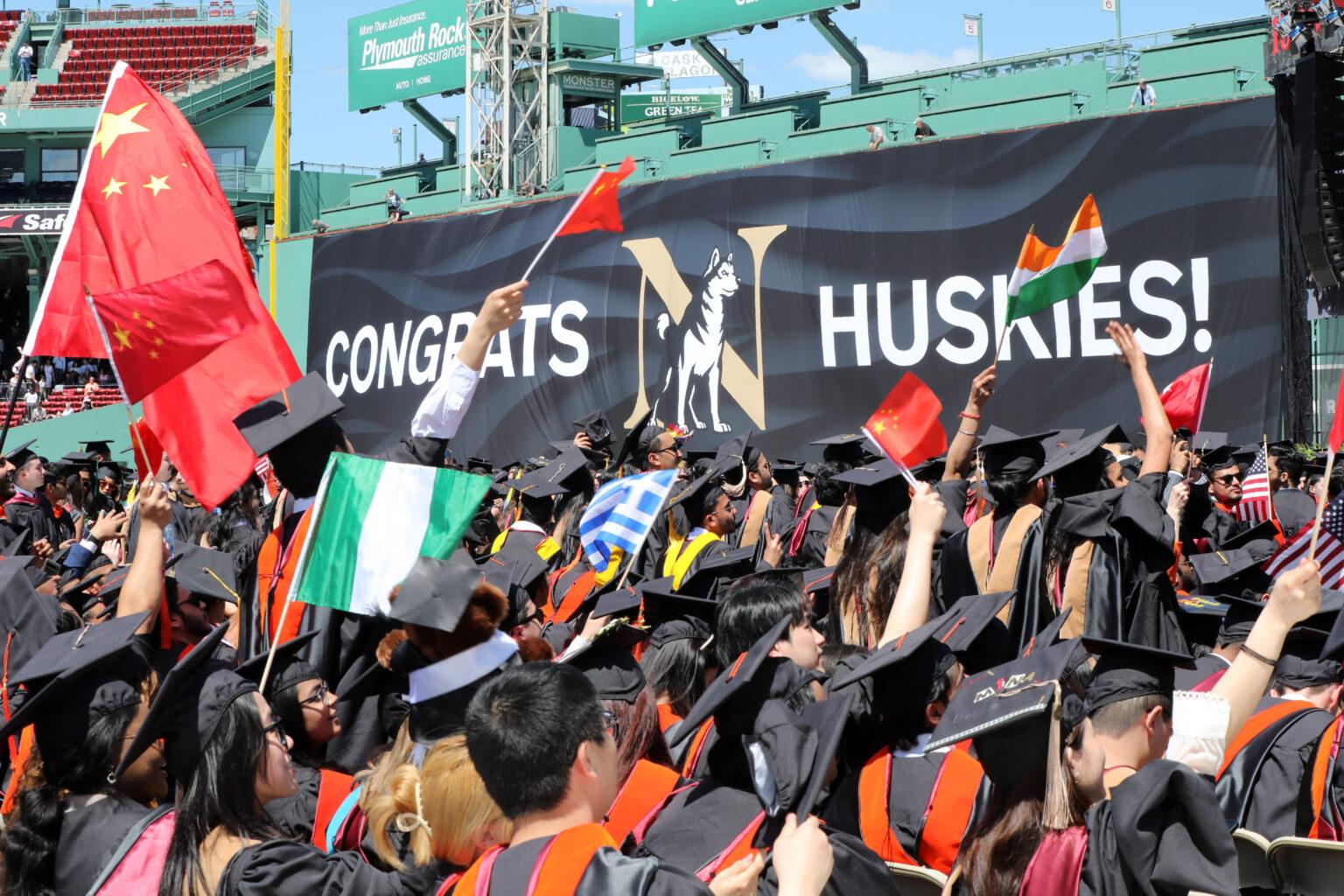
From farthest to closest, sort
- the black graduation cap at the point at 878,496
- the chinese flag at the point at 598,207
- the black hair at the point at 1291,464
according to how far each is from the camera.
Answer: the black hair at the point at 1291,464
the chinese flag at the point at 598,207
the black graduation cap at the point at 878,496

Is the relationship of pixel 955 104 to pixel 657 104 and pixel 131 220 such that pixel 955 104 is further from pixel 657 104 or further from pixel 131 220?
pixel 657 104

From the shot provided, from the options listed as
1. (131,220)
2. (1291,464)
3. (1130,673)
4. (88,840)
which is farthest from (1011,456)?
(1291,464)

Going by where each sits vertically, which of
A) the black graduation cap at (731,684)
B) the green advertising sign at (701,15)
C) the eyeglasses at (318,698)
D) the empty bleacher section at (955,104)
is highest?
the green advertising sign at (701,15)

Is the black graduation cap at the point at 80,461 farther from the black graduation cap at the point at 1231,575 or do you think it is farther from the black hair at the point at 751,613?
the black hair at the point at 751,613

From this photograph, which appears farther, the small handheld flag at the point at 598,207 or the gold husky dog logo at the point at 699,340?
the gold husky dog logo at the point at 699,340

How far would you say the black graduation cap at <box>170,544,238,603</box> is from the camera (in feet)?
18.3

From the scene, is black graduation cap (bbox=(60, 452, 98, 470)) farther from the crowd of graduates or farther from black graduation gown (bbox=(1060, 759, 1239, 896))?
black graduation gown (bbox=(1060, 759, 1239, 896))

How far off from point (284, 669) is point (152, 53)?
3728 cm

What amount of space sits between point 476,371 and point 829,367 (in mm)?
12313

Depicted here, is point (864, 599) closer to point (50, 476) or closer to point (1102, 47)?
point (50, 476)

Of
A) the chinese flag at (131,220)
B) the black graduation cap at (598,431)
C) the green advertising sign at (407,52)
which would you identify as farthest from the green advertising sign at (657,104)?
the chinese flag at (131,220)

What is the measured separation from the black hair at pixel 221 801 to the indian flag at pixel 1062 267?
5521mm

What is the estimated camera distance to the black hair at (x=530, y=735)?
7.73ft

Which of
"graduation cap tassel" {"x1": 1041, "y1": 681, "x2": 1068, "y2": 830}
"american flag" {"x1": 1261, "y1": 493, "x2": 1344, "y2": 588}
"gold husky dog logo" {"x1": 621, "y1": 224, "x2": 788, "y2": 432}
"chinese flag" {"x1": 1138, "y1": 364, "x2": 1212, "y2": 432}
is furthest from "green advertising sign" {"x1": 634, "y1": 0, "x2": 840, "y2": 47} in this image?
"graduation cap tassel" {"x1": 1041, "y1": 681, "x2": 1068, "y2": 830}
